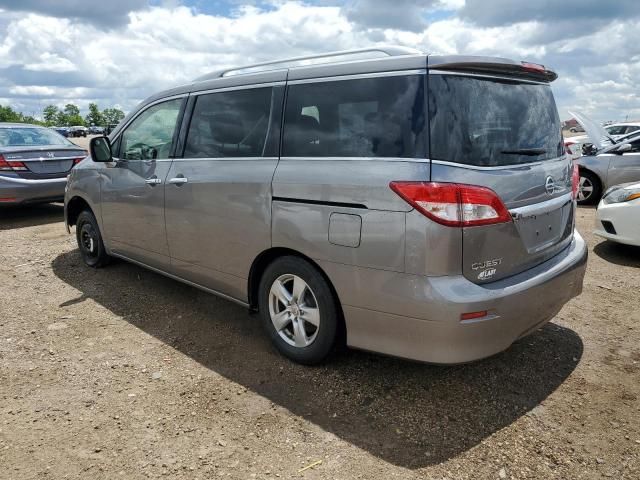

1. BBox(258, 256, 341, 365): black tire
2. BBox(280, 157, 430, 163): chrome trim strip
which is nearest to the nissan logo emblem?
BBox(280, 157, 430, 163): chrome trim strip

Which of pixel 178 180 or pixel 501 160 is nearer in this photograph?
pixel 501 160

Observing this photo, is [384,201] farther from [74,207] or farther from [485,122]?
[74,207]

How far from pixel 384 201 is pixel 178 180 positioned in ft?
6.29

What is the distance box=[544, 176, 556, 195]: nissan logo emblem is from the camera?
2961 millimetres

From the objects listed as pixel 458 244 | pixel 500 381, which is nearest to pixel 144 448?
pixel 458 244

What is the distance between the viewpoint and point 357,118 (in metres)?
2.93

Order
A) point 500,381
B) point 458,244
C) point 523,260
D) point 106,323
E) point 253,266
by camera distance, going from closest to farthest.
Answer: point 458,244 → point 523,260 → point 500,381 → point 253,266 → point 106,323

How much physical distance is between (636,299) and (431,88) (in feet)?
10.5

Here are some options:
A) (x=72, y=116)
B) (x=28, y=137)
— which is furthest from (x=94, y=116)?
(x=28, y=137)

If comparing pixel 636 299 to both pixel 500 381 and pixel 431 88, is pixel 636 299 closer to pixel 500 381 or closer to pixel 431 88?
pixel 500 381

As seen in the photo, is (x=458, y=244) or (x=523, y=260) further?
(x=523, y=260)

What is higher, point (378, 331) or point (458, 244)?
point (458, 244)

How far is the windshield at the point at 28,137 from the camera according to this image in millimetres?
8195

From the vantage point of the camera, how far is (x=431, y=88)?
2.65 meters
